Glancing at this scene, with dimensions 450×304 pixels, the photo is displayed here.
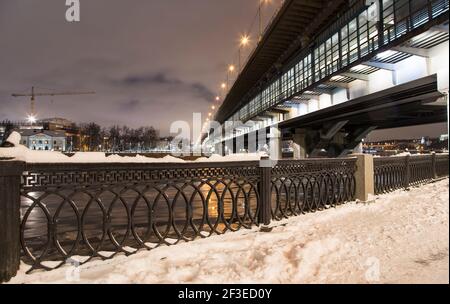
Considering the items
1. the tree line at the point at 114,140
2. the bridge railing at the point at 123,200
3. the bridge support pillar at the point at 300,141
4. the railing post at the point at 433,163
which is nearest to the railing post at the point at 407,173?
the railing post at the point at 433,163

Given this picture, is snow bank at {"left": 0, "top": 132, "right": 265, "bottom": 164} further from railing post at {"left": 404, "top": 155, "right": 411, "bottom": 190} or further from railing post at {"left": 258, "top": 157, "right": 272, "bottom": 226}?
railing post at {"left": 404, "top": 155, "right": 411, "bottom": 190}

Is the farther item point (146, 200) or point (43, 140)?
point (43, 140)

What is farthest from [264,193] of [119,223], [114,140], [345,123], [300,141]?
[114,140]

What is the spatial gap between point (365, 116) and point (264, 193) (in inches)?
1004

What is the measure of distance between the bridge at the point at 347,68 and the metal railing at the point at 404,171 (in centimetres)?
355

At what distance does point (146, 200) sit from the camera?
4887mm

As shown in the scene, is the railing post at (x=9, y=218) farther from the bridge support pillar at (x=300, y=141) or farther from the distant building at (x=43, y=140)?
the distant building at (x=43, y=140)

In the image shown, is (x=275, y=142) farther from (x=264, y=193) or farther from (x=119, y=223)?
(x=264, y=193)

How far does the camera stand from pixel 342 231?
16.4 ft

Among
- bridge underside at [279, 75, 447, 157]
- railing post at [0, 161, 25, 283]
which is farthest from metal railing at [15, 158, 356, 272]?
bridge underside at [279, 75, 447, 157]

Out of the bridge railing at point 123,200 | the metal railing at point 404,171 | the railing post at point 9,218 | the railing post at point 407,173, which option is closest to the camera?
the railing post at point 9,218

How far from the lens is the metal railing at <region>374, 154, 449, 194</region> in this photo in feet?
32.4

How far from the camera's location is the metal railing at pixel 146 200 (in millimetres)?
4160
